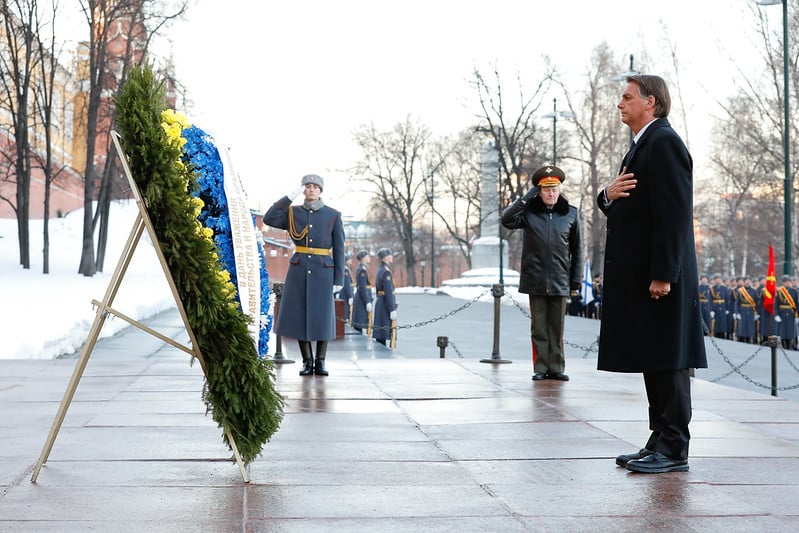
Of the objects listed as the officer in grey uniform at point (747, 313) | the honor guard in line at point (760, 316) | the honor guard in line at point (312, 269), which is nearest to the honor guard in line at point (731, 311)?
the officer in grey uniform at point (747, 313)

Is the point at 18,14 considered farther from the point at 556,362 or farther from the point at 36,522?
the point at 36,522

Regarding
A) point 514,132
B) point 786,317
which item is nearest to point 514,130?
point 514,132

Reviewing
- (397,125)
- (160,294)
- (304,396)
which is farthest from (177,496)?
(397,125)

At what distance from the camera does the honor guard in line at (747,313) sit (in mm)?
26969

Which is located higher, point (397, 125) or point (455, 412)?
point (397, 125)

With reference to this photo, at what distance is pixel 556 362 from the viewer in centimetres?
1032

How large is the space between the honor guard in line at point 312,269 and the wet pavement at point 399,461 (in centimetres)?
61

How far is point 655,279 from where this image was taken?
5.45 m

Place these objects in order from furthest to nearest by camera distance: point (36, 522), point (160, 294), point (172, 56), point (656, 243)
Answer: point (172, 56)
point (160, 294)
point (656, 243)
point (36, 522)

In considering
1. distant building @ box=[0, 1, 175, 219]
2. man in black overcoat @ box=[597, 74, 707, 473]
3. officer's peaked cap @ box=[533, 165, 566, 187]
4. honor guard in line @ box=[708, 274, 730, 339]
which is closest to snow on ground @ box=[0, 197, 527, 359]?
distant building @ box=[0, 1, 175, 219]

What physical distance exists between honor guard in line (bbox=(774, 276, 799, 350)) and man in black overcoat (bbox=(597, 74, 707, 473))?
20.0m

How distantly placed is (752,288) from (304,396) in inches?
822

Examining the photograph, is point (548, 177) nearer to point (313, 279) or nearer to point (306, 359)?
point (313, 279)

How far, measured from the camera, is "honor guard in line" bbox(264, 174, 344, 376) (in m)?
10.3
